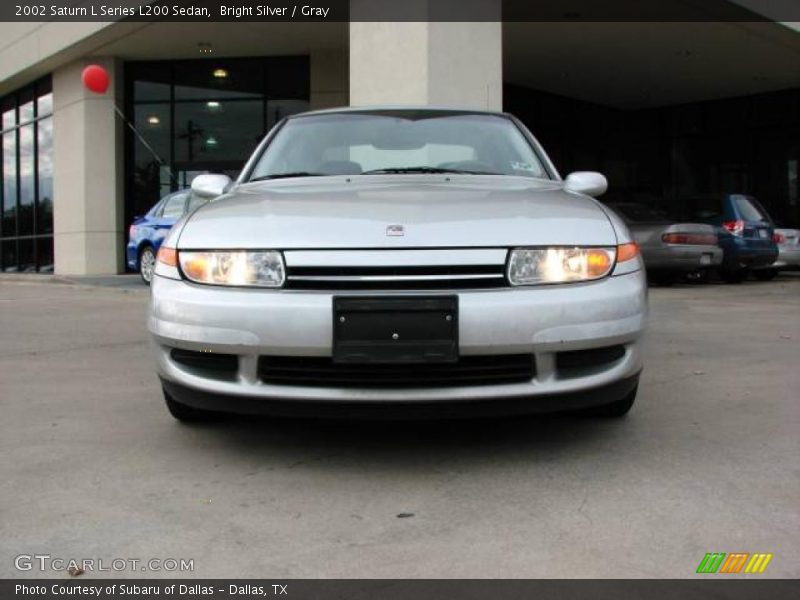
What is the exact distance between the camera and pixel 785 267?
1406 centimetres

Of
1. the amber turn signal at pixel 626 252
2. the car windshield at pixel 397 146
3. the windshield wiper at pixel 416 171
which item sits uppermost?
the car windshield at pixel 397 146

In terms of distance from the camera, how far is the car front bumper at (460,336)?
106 inches

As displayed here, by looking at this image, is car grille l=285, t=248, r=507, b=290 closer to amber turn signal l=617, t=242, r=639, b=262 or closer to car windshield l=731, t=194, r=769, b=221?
amber turn signal l=617, t=242, r=639, b=262

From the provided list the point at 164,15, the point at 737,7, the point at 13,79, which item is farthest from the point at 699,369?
the point at 13,79

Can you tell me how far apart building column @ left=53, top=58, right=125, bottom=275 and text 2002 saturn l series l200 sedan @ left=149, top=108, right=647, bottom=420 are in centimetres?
1521

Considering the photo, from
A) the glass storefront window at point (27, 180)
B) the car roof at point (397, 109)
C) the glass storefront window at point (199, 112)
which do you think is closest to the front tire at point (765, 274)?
the glass storefront window at point (199, 112)

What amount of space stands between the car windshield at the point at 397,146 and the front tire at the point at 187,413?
1275 mm

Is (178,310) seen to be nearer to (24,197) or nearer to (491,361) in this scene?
(491,361)

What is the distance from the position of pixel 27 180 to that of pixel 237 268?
1961 cm

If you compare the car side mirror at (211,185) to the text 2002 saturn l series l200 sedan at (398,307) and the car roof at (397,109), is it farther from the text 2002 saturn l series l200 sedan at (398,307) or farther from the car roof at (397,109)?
the text 2002 saturn l series l200 sedan at (398,307)

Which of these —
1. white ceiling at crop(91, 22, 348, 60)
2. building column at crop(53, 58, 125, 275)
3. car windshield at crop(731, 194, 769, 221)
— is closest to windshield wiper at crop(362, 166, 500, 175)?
car windshield at crop(731, 194, 769, 221)

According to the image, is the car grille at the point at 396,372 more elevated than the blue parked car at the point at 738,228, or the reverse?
the blue parked car at the point at 738,228

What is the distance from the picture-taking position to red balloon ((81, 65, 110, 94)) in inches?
634

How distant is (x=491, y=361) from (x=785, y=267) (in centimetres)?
1315
